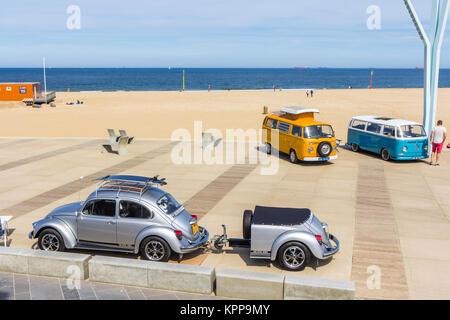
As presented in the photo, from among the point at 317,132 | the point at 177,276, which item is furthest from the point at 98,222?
the point at 317,132

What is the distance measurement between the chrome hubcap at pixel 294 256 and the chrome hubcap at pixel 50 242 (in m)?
4.77

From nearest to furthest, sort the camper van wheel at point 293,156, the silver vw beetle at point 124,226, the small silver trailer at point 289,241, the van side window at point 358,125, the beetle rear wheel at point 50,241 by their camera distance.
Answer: the small silver trailer at point 289,241 → the silver vw beetle at point 124,226 → the beetle rear wheel at point 50,241 → the camper van wheel at point 293,156 → the van side window at point 358,125

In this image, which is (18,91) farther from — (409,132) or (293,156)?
(409,132)

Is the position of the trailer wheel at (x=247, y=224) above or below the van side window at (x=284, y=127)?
below

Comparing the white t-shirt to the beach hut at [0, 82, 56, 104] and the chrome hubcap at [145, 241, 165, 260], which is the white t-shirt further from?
the beach hut at [0, 82, 56, 104]

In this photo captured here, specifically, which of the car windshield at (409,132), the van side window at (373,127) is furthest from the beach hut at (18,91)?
the car windshield at (409,132)

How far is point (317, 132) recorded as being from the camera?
1834 centimetres

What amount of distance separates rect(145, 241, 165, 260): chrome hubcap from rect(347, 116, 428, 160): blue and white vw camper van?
1295 centimetres

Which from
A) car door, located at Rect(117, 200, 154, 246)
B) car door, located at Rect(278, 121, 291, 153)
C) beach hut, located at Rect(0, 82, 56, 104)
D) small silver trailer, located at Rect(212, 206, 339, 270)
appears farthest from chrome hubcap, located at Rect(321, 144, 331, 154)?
beach hut, located at Rect(0, 82, 56, 104)

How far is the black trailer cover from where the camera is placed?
349 inches

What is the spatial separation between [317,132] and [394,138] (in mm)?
3286

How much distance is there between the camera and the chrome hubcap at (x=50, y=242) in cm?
939

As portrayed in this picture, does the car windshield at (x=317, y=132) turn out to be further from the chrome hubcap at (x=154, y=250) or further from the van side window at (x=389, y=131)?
the chrome hubcap at (x=154, y=250)
